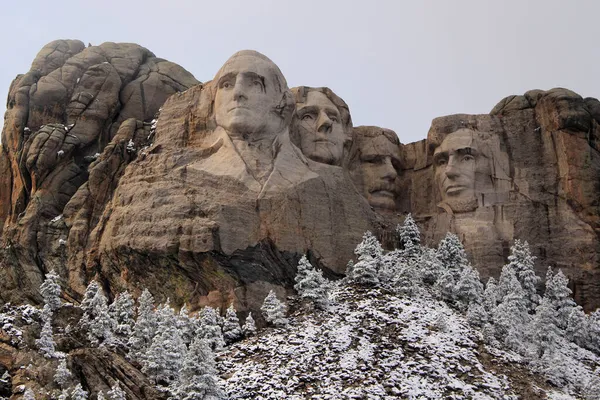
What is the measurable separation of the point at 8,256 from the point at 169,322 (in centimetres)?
1029

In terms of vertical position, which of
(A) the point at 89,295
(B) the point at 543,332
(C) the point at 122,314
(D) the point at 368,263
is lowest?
(B) the point at 543,332

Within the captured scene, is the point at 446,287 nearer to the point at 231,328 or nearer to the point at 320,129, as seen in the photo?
the point at 231,328

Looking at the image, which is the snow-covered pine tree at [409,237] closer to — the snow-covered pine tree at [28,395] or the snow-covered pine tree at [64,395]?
the snow-covered pine tree at [64,395]

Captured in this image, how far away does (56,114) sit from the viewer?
60.4 metres

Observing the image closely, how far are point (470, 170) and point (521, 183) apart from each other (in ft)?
7.75

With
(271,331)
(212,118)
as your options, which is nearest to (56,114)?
(212,118)

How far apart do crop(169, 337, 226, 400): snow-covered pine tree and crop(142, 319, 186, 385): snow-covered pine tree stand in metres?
1.28

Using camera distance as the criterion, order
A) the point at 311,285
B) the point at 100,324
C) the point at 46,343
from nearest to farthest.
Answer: the point at 46,343
the point at 100,324
the point at 311,285

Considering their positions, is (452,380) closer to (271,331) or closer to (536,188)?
(271,331)

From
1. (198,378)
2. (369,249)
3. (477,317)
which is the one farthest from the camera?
(369,249)

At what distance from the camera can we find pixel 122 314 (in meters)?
49.9

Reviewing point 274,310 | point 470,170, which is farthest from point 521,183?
point 274,310

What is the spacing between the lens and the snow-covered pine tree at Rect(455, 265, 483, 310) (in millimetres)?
52844

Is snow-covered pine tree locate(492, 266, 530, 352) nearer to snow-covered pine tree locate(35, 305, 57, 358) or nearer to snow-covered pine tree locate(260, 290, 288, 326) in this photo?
snow-covered pine tree locate(260, 290, 288, 326)
